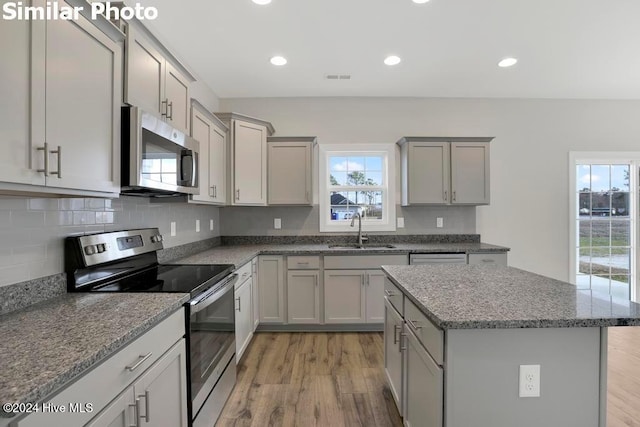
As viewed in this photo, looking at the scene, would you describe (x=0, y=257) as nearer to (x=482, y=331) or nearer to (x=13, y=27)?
(x=13, y=27)

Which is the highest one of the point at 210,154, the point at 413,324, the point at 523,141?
the point at 523,141

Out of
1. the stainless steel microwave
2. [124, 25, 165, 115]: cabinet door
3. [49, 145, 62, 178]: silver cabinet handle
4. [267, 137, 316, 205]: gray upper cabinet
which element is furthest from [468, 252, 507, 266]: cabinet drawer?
[49, 145, 62, 178]: silver cabinet handle

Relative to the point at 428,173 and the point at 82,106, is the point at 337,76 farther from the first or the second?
the point at 82,106

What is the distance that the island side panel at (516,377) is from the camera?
3.74 feet

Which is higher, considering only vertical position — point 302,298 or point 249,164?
point 249,164

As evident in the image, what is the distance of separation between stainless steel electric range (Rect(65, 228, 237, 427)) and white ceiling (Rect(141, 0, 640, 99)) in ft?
5.54

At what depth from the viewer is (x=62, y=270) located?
1554mm

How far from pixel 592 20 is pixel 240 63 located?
2.94m

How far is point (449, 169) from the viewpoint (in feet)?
11.7

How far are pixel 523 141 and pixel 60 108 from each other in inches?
180

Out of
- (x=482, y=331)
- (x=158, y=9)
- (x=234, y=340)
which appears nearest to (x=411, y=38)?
(x=158, y=9)

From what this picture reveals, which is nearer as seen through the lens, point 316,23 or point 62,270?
point 62,270

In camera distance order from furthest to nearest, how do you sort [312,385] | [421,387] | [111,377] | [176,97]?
[312,385] → [176,97] → [421,387] → [111,377]

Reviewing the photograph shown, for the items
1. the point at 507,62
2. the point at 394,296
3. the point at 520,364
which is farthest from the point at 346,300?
the point at 507,62
